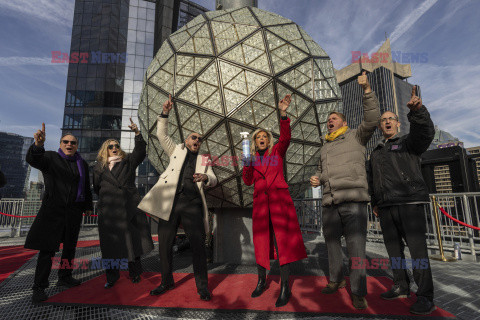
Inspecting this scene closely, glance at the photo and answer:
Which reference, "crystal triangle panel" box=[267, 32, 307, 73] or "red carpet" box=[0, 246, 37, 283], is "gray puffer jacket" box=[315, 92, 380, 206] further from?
"red carpet" box=[0, 246, 37, 283]

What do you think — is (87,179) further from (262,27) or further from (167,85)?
(262,27)

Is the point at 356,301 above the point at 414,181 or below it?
below

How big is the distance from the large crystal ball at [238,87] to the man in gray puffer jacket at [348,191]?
0.69m

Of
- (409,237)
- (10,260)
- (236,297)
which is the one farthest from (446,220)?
(10,260)

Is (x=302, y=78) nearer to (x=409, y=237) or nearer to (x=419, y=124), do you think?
(x=419, y=124)

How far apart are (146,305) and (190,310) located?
1.47ft

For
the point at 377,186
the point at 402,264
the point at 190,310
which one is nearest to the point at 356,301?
the point at 402,264

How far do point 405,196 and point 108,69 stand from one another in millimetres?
31412

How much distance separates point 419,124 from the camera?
7.22ft

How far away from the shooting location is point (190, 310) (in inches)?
83.3

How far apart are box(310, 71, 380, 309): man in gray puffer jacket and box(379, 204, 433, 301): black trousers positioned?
0.88 feet

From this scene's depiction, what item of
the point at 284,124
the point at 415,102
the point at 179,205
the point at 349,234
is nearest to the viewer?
the point at 415,102

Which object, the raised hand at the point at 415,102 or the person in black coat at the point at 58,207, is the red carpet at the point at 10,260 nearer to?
the person in black coat at the point at 58,207

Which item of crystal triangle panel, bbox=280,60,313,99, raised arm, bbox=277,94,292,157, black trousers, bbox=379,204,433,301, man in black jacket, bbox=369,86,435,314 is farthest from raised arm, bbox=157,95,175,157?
black trousers, bbox=379,204,433,301
